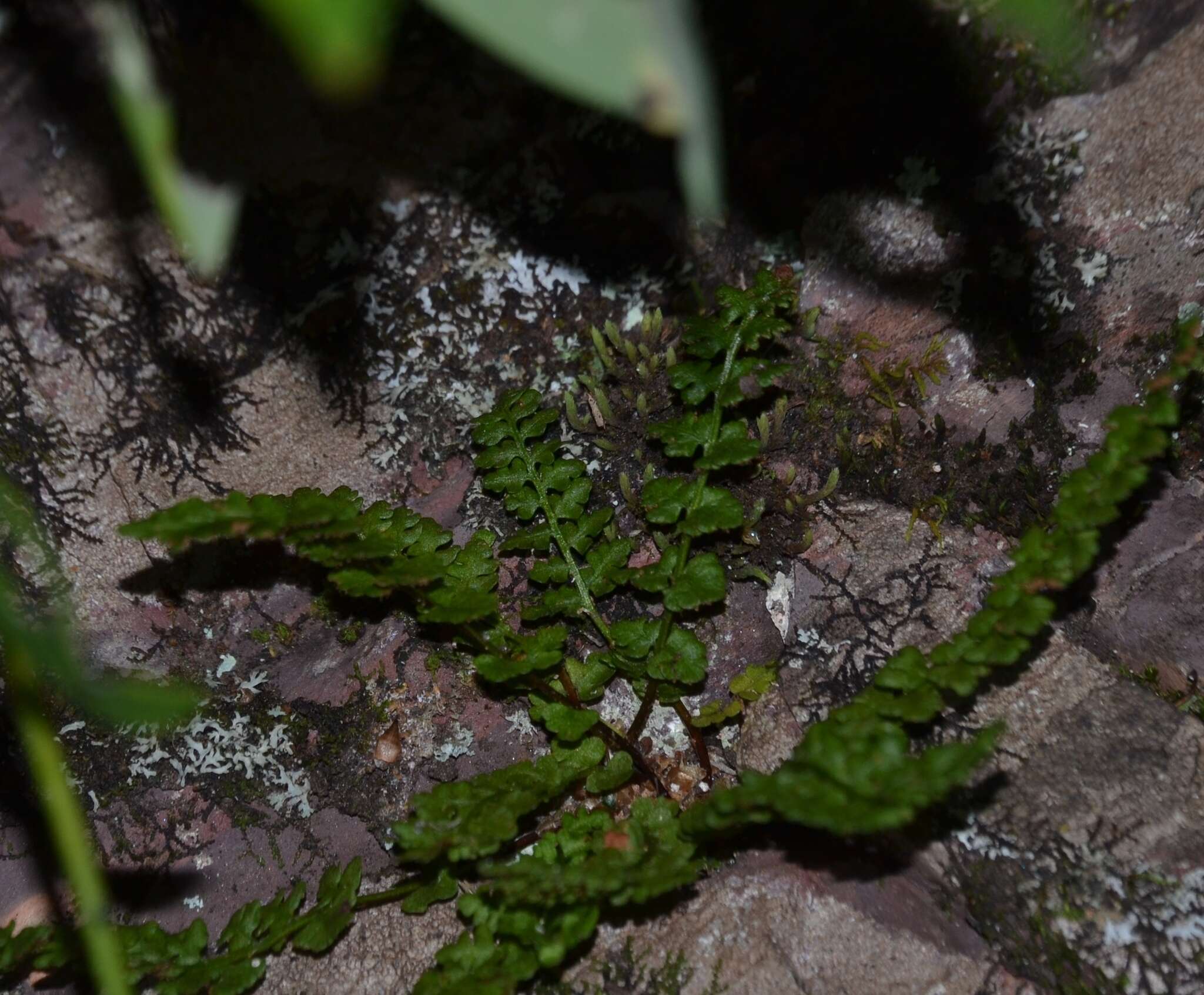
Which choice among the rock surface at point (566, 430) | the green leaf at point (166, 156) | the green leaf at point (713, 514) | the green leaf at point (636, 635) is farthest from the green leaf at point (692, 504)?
the green leaf at point (166, 156)

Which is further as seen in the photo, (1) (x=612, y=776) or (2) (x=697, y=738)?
(2) (x=697, y=738)

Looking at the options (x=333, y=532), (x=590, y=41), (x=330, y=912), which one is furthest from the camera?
(x=330, y=912)

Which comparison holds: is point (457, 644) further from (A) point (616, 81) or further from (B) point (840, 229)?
(A) point (616, 81)

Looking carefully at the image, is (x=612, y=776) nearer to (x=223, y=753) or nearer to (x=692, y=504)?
(x=692, y=504)

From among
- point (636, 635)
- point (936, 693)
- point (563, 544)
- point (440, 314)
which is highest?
point (440, 314)

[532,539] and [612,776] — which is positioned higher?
[532,539]

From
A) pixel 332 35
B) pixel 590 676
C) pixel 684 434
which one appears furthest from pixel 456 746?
pixel 332 35

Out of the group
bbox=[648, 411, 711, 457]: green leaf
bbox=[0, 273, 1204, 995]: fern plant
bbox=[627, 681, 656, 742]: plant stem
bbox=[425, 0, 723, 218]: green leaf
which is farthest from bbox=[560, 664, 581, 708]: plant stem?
bbox=[425, 0, 723, 218]: green leaf

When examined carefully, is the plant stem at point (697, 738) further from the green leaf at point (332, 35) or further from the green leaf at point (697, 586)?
the green leaf at point (332, 35)
